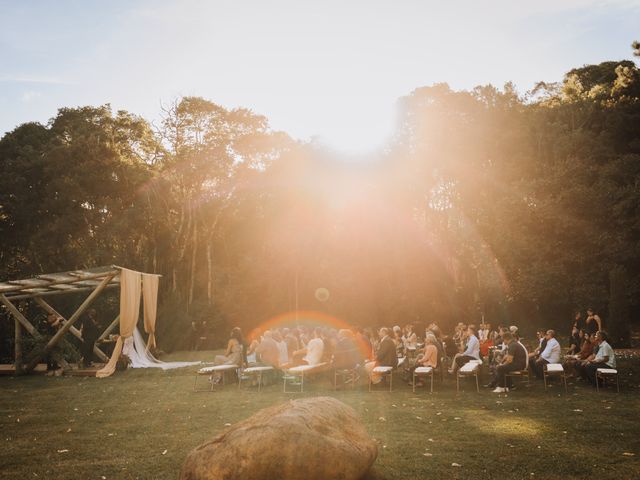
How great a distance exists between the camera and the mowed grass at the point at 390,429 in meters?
6.01

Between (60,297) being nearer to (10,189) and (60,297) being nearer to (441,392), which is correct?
(10,189)

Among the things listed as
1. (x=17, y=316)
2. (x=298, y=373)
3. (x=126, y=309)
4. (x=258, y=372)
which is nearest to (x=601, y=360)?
(x=298, y=373)

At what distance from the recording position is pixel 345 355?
42.4 feet

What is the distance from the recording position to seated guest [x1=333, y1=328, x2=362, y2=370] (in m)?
12.9

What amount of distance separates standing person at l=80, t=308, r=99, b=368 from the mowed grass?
6122 mm

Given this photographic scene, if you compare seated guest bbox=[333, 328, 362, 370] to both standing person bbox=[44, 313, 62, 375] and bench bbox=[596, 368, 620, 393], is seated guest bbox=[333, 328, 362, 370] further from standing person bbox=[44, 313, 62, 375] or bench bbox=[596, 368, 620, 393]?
standing person bbox=[44, 313, 62, 375]

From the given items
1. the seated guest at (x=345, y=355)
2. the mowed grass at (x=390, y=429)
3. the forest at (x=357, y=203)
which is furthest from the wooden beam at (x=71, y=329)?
the seated guest at (x=345, y=355)

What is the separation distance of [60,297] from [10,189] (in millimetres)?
12595

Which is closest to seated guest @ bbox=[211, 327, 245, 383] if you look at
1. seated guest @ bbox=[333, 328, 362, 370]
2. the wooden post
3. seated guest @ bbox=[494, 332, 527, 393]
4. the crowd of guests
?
the crowd of guests

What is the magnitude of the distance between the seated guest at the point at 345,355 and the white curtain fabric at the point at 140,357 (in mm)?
7295

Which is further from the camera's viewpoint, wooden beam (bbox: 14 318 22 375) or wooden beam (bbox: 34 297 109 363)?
wooden beam (bbox: 34 297 109 363)

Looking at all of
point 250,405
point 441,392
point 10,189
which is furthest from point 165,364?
point 10,189

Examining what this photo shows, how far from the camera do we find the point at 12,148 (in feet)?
107

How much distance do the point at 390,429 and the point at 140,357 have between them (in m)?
13.1
